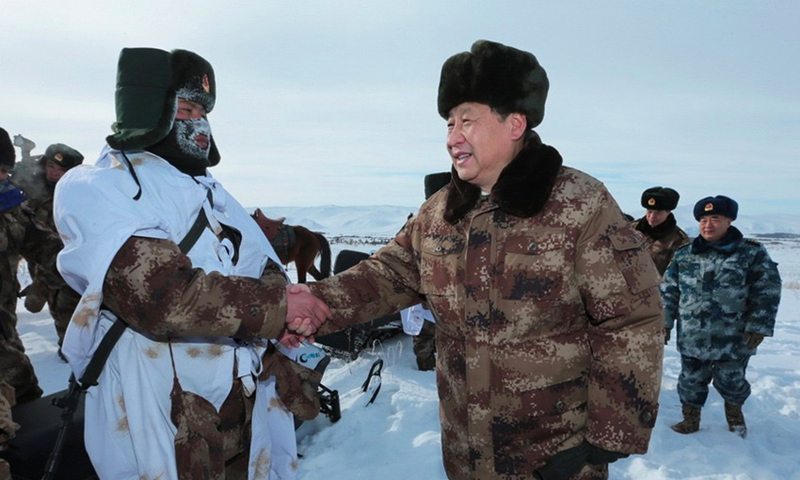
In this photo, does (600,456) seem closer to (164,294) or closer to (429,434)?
(164,294)

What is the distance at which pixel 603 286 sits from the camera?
1892mm

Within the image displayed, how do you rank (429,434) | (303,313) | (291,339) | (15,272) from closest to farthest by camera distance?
(303,313) < (291,339) < (15,272) < (429,434)

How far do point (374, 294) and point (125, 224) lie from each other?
3.85 ft

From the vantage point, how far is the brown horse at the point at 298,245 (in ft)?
20.6

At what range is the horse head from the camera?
6.13 metres

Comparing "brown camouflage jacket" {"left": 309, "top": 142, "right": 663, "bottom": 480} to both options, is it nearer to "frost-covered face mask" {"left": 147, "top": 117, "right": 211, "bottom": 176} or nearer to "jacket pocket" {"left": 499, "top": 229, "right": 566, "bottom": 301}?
"jacket pocket" {"left": 499, "top": 229, "right": 566, "bottom": 301}

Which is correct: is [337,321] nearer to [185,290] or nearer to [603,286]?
[185,290]

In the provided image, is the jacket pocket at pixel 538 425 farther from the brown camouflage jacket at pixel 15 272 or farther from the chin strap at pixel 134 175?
the brown camouflage jacket at pixel 15 272

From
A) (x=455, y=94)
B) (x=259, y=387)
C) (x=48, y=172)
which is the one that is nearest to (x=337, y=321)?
(x=259, y=387)

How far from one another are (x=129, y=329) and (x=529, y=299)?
1.71 metres

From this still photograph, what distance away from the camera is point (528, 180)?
2.01 metres

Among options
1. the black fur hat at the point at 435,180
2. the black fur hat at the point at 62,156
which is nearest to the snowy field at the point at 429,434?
the black fur hat at the point at 435,180

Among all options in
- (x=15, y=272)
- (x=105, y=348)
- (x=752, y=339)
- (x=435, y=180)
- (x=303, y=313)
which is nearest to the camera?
(x=105, y=348)

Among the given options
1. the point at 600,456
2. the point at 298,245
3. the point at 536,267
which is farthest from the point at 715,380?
the point at 298,245
